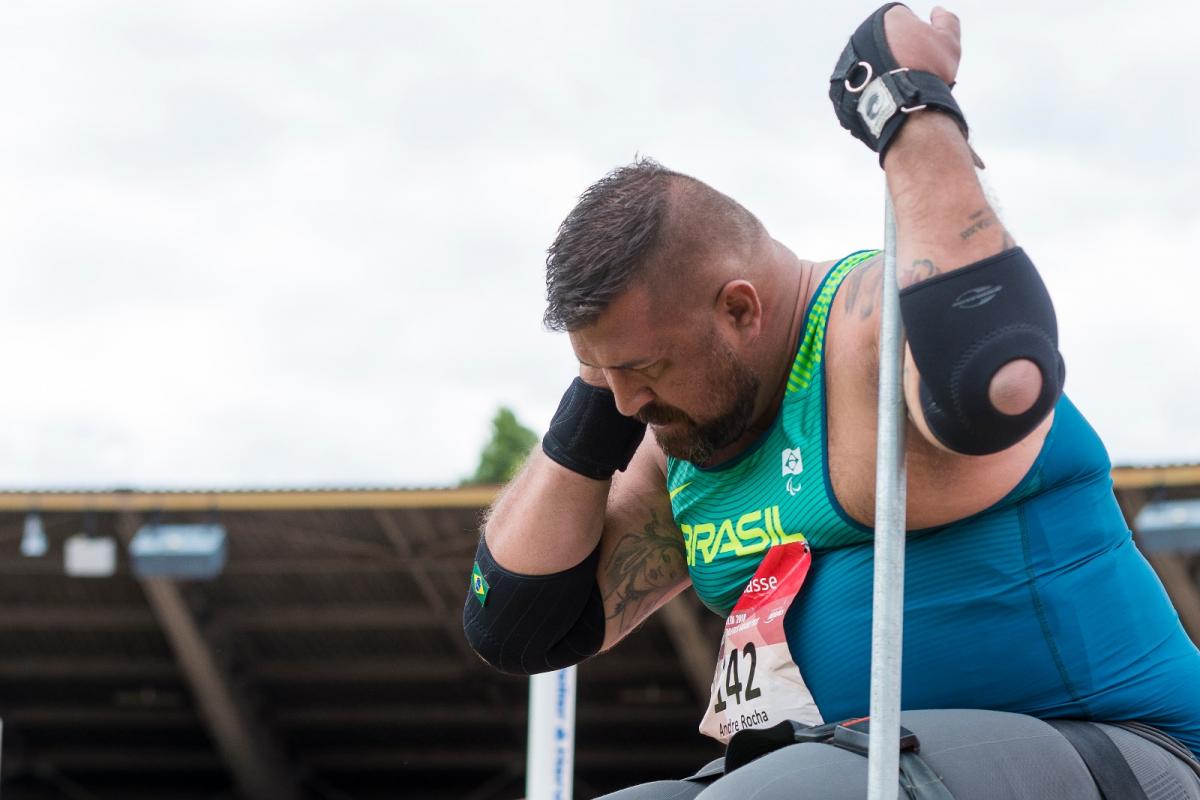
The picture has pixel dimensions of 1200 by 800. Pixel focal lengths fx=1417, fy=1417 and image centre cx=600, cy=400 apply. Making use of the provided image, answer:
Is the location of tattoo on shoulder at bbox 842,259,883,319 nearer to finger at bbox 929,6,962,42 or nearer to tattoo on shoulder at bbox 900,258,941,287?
tattoo on shoulder at bbox 900,258,941,287

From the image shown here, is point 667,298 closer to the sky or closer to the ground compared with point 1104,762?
closer to the sky

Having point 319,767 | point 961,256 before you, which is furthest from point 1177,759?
point 319,767

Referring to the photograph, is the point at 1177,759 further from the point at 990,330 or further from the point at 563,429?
the point at 563,429

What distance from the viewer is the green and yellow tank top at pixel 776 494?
1936 millimetres

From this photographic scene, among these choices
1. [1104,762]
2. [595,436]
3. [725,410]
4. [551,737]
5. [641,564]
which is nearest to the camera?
[1104,762]

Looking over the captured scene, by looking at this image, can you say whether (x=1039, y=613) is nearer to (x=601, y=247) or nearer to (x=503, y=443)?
(x=601, y=247)

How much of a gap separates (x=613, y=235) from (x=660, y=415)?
0.98 ft

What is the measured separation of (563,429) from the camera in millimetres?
2375

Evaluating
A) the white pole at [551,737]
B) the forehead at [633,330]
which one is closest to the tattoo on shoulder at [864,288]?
the forehead at [633,330]

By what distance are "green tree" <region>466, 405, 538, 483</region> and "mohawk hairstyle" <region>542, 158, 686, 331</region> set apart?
2269 cm

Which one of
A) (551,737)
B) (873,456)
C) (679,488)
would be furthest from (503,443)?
(873,456)

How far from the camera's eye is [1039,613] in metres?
1.82

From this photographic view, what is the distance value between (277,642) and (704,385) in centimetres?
1209

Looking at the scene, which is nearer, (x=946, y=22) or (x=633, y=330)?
(x=946, y=22)
